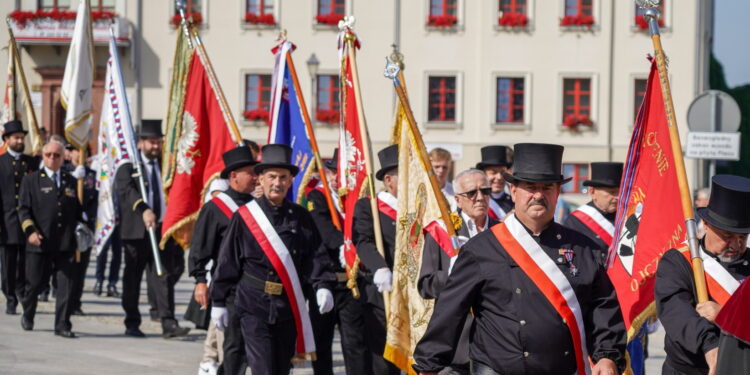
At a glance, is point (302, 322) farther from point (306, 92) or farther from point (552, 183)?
point (306, 92)

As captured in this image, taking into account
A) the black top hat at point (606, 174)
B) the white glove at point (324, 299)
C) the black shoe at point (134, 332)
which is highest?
the black top hat at point (606, 174)

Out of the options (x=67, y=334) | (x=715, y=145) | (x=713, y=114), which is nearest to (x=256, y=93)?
(x=67, y=334)

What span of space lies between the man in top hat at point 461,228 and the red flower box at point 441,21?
3322 cm

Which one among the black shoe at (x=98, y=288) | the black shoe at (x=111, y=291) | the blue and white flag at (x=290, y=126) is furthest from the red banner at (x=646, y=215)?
the black shoe at (x=98, y=288)

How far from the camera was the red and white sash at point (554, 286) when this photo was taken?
6.05m

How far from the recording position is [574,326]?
6.06m

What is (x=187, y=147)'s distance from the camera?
13.0 metres

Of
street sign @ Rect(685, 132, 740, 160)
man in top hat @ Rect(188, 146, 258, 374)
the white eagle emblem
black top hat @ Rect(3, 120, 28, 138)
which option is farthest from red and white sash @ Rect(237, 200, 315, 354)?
black top hat @ Rect(3, 120, 28, 138)

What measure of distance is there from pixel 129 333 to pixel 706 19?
36.0 meters

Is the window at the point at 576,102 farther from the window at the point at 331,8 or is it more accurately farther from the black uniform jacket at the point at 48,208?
the black uniform jacket at the point at 48,208

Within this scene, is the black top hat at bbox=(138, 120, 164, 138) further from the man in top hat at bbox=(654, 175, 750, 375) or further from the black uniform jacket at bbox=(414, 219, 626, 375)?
the man in top hat at bbox=(654, 175, 750, 375)

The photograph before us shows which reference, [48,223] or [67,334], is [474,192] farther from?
[48,223]

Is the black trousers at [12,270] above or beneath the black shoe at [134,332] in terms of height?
above

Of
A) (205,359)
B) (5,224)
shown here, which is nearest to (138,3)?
(5,224)
